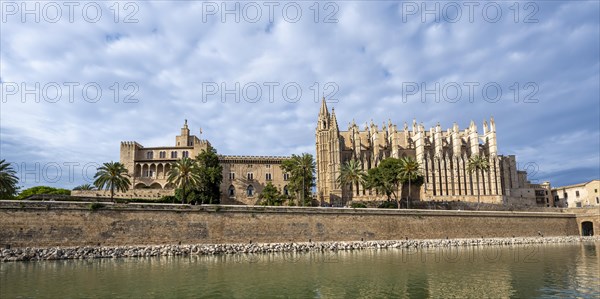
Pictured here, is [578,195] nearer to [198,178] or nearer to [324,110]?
[324,110]

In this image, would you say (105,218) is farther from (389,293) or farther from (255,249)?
(389,293)

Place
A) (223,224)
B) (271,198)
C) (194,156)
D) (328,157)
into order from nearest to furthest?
1. (223,224)
2. (271,198)
3. (194,156)
4. (328,157)

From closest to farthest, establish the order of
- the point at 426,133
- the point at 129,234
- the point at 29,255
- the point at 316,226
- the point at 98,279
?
1. the point at 98,279
2. the point at 29,255
3. the point at 129,234
4. the point at 316,226
5. the point at 426,133

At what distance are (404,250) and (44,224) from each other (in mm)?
29476

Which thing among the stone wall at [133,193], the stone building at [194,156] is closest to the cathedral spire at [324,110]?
the stone building at [194,156]

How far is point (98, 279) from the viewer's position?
21.7 metres

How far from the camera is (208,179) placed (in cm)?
5256

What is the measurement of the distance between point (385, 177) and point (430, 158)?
14535mm

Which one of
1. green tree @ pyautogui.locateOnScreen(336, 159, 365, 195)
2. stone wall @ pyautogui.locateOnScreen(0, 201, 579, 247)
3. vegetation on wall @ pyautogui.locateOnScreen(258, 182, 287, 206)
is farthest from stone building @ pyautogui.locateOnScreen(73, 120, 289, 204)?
stone wall @ pyautogui.locateOnScreen(0, 201, 579, 247)

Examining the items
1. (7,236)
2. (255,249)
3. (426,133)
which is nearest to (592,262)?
(255,249)

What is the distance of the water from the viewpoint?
60.3 ft

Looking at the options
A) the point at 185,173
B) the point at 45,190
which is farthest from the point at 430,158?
the point at 45,190

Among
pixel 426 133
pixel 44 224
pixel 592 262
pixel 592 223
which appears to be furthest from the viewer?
pixel 426 133

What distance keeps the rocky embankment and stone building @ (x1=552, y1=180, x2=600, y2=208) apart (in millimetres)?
32505
